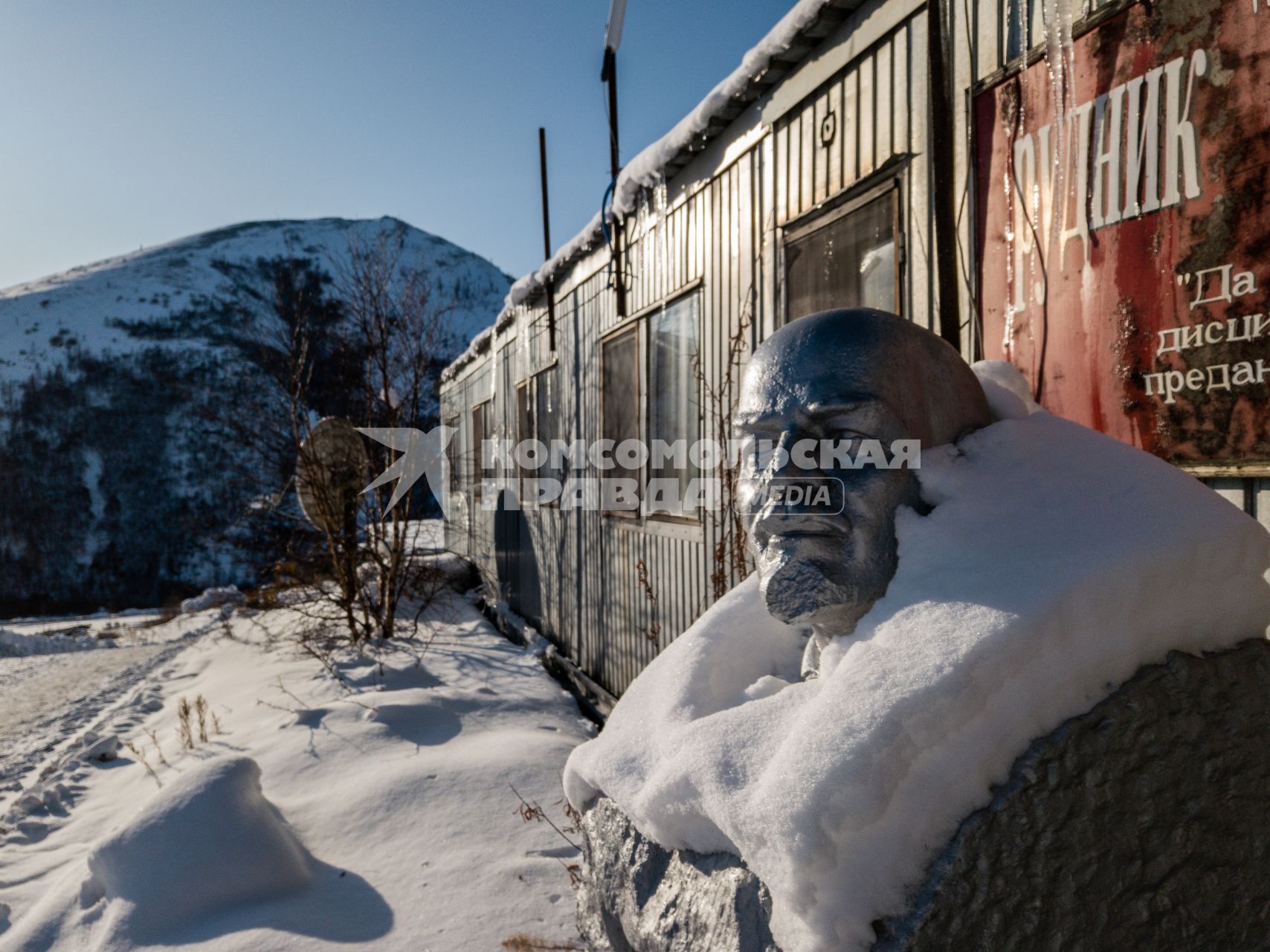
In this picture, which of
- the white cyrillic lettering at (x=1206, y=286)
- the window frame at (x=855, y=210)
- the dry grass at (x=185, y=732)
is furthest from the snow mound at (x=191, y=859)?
the white cyrillic lettering at (x=1206, y=286)

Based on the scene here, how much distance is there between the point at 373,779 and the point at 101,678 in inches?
298

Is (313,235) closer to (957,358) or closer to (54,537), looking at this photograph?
(54,537)

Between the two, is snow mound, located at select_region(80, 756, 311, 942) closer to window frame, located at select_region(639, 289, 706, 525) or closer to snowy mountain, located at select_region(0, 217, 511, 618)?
window frame, located at select_region(639, 289, 706, 525)

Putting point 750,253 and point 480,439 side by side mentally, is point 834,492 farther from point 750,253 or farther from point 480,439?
point 480,439

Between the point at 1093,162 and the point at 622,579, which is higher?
the point at 1093,162

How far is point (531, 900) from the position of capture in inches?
121

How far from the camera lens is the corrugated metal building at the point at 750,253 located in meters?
2.82

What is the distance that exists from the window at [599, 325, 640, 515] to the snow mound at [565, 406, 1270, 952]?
4363mm

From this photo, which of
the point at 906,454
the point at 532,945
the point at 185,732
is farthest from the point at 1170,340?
the point at 185,732

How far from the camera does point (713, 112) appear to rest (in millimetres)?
4547

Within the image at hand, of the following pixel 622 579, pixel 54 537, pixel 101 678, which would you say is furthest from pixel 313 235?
pixel 622 579

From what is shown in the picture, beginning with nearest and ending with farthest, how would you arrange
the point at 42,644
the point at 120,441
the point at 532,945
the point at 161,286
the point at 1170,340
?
the point at 1170,340 → the point at 532,945 → the point at 42,644 → the point at 120,441 → the point at 161,286

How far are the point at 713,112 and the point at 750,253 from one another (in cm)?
96

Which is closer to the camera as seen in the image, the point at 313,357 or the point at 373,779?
the point at 373,779
